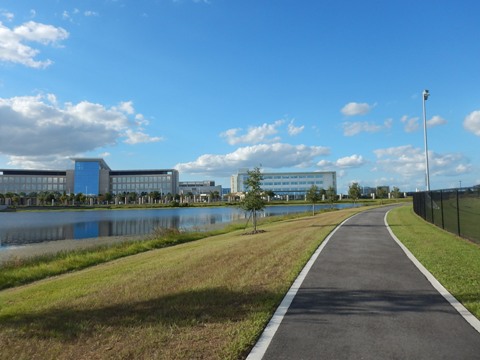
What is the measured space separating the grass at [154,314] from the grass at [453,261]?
115 inches

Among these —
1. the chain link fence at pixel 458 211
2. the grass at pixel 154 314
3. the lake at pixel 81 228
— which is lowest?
the lake at pixel 81 228

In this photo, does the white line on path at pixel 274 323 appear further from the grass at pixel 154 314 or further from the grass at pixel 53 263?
the grass at pixel 53 263

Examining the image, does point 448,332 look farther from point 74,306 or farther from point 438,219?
point 438,219

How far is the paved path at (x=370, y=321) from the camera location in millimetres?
4664

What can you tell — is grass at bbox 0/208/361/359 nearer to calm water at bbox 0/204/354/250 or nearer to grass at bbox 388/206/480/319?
grass at bbox 388/206/480/319

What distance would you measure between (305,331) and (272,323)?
0.50m

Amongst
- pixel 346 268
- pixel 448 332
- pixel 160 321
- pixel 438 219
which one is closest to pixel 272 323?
pixel 160 321

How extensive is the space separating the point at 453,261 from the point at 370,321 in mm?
5515

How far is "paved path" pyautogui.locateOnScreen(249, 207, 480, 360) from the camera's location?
4.66 m

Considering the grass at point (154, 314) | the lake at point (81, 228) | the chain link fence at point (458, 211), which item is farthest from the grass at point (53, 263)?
the chain link fence at point (458, 211)

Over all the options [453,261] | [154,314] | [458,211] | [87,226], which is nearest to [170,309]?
[154,314]

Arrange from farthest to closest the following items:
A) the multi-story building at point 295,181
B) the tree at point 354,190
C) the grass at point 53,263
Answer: the multi-story building at point 295,181 < the tree at point 354,190 < the grass at point 53,263

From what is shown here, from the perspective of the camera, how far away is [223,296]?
7.05 metres

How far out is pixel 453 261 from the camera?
33.1 feet
